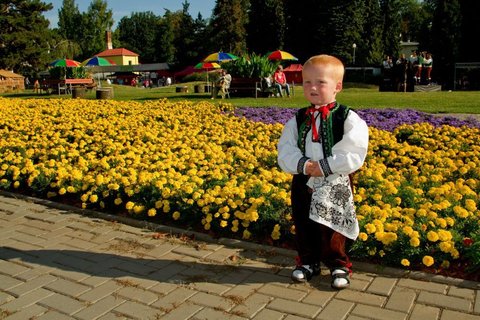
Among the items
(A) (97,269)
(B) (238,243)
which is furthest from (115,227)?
(B) (238,243)

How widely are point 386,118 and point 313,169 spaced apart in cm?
704

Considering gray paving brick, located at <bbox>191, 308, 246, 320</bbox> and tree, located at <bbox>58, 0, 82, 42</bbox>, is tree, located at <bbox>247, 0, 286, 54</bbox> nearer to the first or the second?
tree, located at <bbox>58, 0, 82, 42</bbox>

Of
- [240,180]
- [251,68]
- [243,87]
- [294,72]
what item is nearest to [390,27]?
[294,72]

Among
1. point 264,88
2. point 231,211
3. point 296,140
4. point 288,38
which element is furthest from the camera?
point 288,38

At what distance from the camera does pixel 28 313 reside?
120 inches

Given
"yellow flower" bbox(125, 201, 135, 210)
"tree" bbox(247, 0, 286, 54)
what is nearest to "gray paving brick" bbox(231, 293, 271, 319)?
"yellow flower" bbox(125, 201, 135, 210)

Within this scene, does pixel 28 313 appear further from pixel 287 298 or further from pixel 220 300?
pixel 287 298

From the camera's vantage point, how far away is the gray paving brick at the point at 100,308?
300 centimetres

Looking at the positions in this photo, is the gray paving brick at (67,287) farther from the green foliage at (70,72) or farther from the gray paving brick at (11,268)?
the green foliage at (70,72)

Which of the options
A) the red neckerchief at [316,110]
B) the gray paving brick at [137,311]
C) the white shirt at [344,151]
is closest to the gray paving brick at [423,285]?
the white shirt at [344,151]

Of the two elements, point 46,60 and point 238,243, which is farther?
point 46,60

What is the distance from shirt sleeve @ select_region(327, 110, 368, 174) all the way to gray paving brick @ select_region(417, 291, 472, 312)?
97 centimetres

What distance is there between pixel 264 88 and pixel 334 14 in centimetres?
4283

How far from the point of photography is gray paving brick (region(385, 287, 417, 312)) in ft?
9.90
